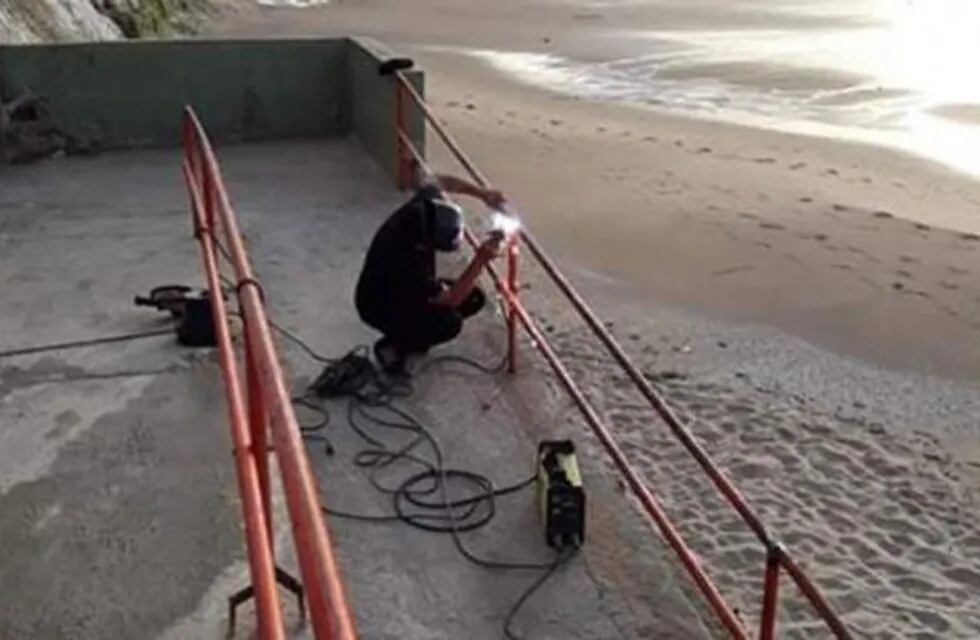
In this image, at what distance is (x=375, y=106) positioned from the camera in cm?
972

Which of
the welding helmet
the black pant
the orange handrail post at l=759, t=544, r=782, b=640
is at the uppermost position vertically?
the welding helmet

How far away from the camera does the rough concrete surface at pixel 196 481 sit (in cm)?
450

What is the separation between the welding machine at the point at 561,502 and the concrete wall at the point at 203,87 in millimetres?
5197

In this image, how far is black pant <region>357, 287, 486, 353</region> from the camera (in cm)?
616

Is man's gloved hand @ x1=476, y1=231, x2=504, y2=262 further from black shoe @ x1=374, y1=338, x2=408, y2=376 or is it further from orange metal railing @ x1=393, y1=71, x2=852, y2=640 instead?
black shoe @ x1=374, y1=338, x2=408, y2=376

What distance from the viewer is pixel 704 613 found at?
475 centimetres

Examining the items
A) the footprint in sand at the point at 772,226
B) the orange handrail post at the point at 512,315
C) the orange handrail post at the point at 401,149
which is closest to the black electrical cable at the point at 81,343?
the orange handrail post at the point at 512,315

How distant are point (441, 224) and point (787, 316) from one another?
3858 mm

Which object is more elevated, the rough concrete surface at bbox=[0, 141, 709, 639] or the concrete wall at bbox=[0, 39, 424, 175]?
the concrete wall at bbox=[0, 39, 424, 175]

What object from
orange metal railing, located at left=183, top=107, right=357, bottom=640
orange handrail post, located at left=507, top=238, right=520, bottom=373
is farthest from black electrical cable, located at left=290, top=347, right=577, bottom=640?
orange metal railing, located at left=183, top=107, right=357, bottom=640

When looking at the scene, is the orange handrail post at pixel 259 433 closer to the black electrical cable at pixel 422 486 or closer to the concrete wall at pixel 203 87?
the black electrical cable at pixel 422 486

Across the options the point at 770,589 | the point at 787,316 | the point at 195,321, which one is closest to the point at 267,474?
the point at 770,589

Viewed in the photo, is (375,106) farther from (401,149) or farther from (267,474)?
(267,474)

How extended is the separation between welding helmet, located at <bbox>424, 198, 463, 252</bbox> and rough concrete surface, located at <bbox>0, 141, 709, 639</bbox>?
27.9 inches
